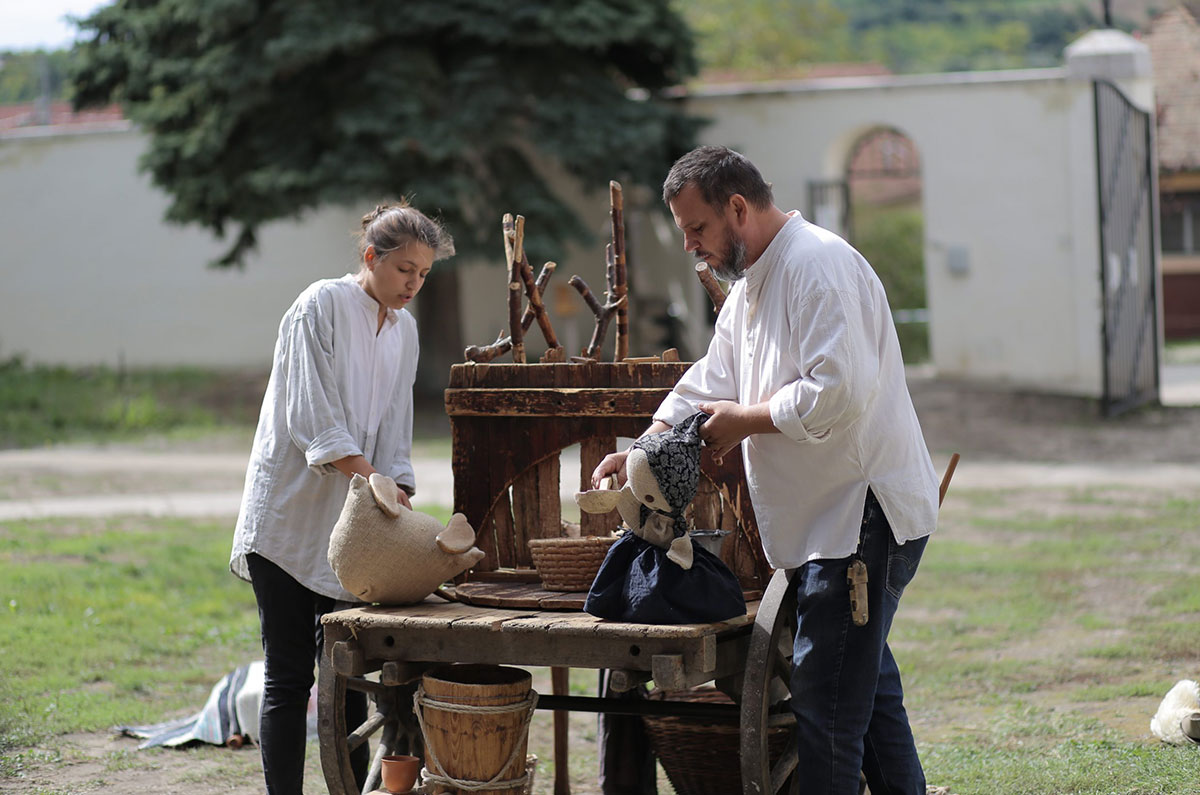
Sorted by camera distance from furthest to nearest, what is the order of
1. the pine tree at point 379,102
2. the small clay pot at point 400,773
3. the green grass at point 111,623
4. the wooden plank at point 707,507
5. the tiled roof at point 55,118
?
1. the tiled roof at point 55,118
2. the pine tree at point 379,102
3. the green grass at point 111,623
4. the wooden plank at point 707,507
5. the small clay pot at point 400,773

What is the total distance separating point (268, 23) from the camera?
14.0 meters

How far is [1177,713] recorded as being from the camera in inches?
177

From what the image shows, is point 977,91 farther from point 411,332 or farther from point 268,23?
point 411,332

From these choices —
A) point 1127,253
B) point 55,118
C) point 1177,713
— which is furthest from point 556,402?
point 55,118

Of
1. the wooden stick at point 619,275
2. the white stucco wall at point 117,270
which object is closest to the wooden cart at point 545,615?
the wooden stick at point 619,275

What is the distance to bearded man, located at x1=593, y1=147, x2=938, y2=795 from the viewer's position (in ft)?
10.1

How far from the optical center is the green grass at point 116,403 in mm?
14445

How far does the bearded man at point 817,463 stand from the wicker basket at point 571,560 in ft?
1.66

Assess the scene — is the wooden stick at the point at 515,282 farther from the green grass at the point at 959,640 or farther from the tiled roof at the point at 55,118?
the tiled roof at the point at 55,118

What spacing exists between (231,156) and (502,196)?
2.85 metres

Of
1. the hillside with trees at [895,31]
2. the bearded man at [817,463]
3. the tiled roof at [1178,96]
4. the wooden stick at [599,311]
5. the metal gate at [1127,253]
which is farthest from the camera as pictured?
the hillside with trees at [895,31]

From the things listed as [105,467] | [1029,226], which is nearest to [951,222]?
[1029,226]

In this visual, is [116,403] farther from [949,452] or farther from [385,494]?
[385,494]

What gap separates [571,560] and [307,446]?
75 cm
